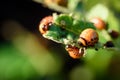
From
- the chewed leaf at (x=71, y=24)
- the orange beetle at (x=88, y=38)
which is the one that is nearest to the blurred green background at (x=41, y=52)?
the chewed leaf at (x=71, y=24)

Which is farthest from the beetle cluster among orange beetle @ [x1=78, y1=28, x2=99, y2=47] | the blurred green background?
the blurred green background

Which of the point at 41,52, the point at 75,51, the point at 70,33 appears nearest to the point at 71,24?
the point at 70,33

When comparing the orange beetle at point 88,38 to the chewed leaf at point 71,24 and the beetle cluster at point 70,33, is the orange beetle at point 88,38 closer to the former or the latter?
the beetle cluster at point 70,33

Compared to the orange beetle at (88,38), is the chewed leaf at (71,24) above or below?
above

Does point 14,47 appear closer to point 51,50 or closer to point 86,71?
point 51,50

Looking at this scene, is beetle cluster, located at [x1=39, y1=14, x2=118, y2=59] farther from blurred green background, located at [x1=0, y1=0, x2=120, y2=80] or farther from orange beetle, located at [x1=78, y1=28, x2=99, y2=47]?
blurred green background, located at [x1=0, y1=0, x2=120, y2=80]

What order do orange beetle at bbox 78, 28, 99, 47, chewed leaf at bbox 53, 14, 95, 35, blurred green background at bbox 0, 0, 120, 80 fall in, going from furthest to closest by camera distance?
blurred green background at bbox 0, 0, 120, 80, chewed leaf at bbox 53, 14, 95, 35, orange beetle at bbox 78, 28, 99, 47

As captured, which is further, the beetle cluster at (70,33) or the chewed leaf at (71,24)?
the chewed leaf at (71,24)
